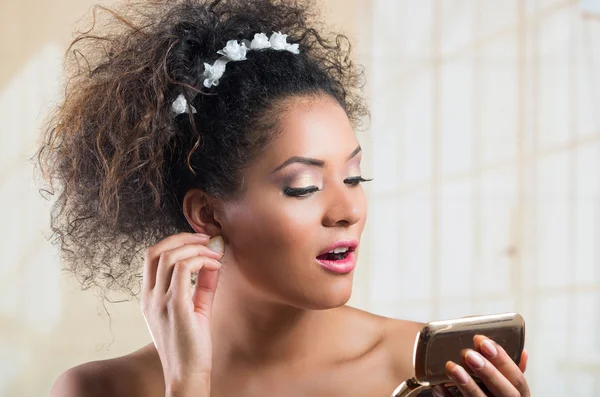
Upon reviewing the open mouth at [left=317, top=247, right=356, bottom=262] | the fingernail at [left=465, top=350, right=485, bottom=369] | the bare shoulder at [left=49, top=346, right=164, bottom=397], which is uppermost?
the open mouth at [left=317, top=247, right=356, bottom=262]

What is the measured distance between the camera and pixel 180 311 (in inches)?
71.2

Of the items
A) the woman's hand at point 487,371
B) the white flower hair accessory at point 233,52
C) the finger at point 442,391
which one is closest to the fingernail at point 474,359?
the woman's hand at point 487,371

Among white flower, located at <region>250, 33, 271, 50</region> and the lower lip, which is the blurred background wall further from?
the lower lip

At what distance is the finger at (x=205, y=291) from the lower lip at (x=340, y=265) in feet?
0.91

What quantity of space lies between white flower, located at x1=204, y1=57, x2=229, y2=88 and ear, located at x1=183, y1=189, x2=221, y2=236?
0.80ft

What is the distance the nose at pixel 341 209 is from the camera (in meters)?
1.77

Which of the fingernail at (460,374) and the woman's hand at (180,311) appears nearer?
the fingernail at (460,374)

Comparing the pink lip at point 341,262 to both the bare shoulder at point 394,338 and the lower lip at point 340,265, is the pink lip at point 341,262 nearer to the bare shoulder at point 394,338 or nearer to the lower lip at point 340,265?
the lower lip at point 340,265

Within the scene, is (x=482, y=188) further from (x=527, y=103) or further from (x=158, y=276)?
(x=158, y=276)

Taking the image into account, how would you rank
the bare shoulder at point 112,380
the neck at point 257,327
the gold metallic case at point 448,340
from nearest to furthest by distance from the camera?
the gold metallic case at point 448,340 → the neck at point 257,327 → the bare shoulder at point 112,380

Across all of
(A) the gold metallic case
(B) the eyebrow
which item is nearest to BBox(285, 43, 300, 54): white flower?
(B) the eyebrow

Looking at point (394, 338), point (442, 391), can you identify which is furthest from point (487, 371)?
point (394, 338)

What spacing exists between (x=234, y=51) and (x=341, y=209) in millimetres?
474

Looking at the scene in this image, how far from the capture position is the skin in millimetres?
1776
